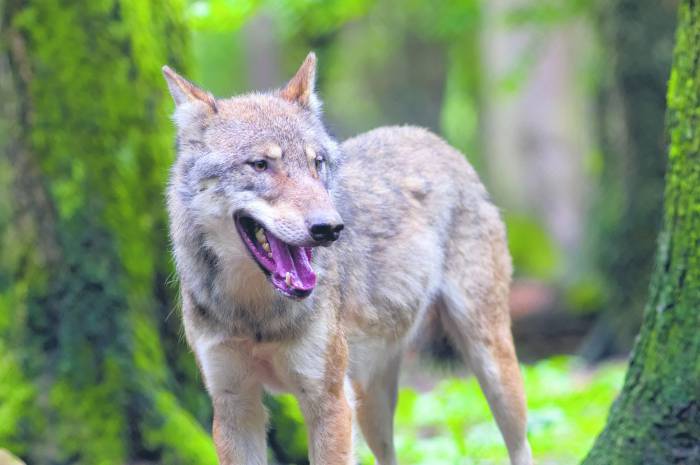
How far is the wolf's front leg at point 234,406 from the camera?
4.80 metres

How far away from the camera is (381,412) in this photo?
245 inches

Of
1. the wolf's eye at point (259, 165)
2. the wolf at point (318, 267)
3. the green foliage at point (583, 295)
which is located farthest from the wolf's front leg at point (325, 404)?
the green foliage at point (583, 295)

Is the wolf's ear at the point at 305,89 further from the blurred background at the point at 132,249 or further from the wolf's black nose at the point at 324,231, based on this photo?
the blurred background at the point at 132,249

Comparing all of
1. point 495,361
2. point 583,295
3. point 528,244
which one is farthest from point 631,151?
point 528,244

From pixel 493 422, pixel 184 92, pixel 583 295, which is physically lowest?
pixel 493 422

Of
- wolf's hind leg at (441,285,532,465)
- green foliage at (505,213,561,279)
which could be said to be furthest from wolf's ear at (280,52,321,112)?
green foliage at (505,213,561,279)

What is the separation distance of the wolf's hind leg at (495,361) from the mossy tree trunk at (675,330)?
937 millimetres

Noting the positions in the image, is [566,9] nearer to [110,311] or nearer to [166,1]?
[166,1]

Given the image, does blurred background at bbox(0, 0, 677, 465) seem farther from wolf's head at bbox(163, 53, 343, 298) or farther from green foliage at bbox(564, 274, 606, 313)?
green foliage at bbox(564, 274, 606, 313)

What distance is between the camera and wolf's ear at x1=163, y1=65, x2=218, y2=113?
4.87 meters

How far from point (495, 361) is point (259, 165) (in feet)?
7.02

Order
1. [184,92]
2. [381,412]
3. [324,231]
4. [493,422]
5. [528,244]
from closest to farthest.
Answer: [324,231], [184,92], [381,412], [493,422], [528,244]

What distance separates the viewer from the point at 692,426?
14.6 feet

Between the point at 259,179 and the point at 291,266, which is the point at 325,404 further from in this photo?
the point at 259,179
